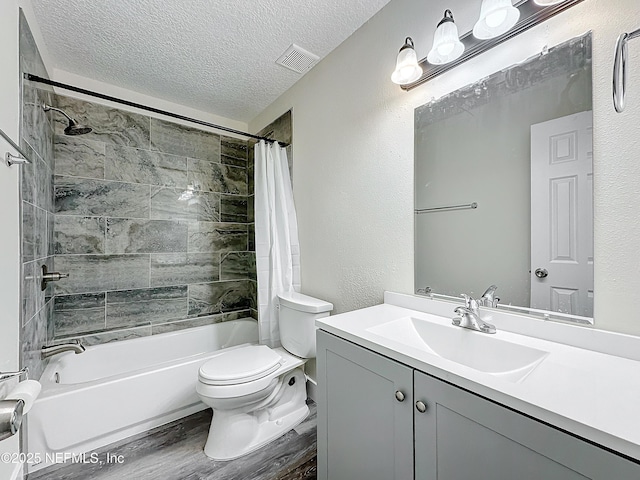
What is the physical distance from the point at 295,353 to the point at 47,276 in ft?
5.17

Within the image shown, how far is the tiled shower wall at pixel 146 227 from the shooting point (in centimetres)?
203

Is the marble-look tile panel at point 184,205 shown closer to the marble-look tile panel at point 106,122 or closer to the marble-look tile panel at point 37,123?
the marble-look tile panel at point 106,122

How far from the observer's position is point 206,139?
2.61 metres

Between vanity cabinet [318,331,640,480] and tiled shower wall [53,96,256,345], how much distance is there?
1801 mm

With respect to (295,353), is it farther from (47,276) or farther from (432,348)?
(47,276)

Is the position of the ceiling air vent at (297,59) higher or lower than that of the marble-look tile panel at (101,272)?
higher

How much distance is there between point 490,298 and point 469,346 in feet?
0.71

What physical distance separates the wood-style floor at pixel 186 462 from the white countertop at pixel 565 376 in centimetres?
89

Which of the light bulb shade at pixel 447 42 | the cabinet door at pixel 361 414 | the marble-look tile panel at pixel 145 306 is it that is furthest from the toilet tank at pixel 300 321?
the light bulb shade at pixel 447 42

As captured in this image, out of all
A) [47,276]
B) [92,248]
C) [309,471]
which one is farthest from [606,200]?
[92,248]

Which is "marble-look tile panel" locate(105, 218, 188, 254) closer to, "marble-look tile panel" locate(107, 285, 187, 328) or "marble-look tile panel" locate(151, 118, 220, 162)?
"marble-look tile panel" locate(107, 285, 187, 328)

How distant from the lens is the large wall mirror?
90cm

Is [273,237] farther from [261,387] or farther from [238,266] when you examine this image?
[261,387]

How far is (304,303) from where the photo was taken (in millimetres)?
1771
